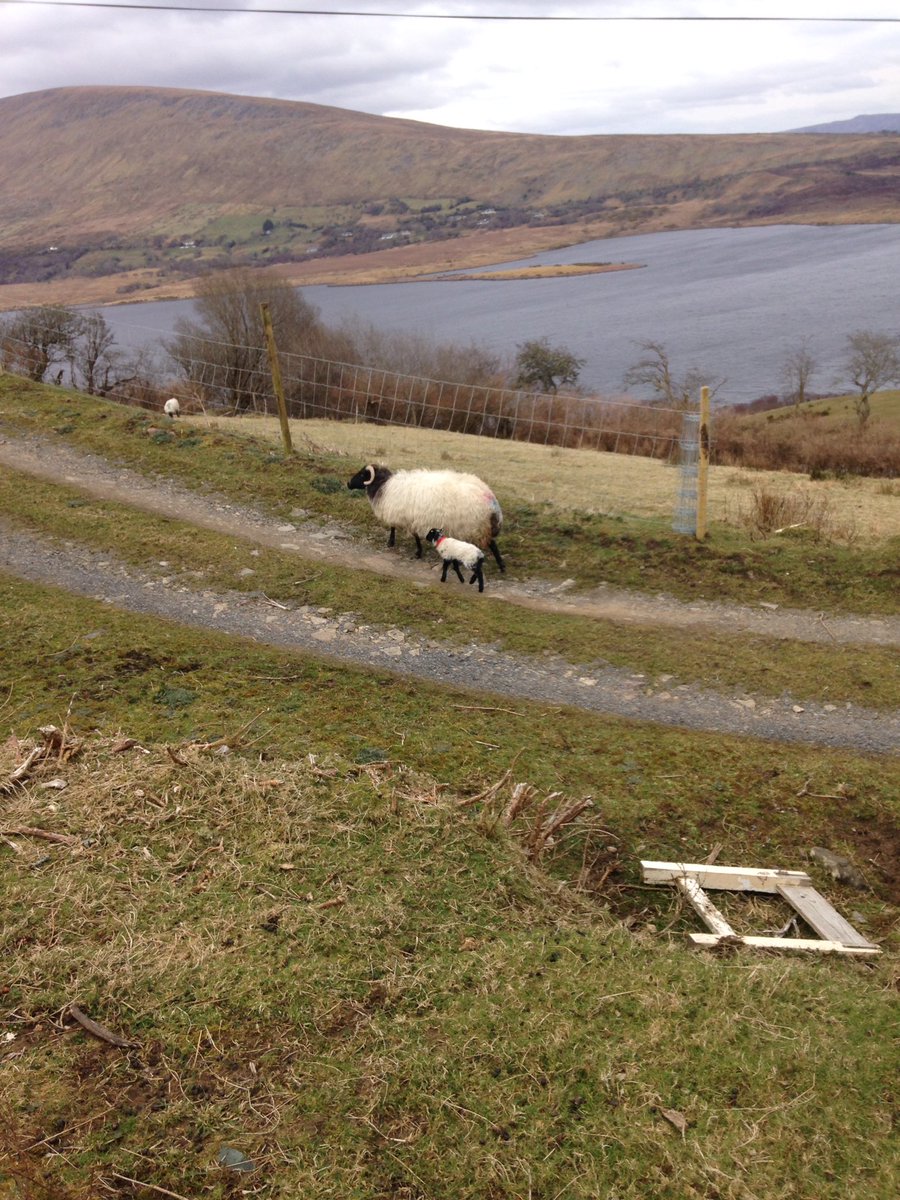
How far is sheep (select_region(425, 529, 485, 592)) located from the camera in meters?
11.4

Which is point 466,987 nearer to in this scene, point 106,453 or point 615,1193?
point 615,1193

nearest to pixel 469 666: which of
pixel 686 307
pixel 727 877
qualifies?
pixel 727 877

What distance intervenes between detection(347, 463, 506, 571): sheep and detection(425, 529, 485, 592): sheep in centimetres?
29

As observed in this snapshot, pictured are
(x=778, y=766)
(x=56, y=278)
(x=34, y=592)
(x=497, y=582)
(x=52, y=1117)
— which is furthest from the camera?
(x=56, y=278)

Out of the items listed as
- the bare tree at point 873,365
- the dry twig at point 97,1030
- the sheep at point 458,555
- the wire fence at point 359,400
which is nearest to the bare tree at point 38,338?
the wire fence at point 359,400

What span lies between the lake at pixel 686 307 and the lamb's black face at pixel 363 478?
28732mm

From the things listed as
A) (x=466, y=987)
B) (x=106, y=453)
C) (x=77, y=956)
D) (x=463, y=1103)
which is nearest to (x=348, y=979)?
(x=466, y=987)

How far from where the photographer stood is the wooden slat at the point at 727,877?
6.20 meters

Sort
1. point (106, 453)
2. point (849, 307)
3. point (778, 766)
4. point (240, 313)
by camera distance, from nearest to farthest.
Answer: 1. point (778, 766)
2. point (106, 453)
3. point (240, 313)
4. point (849, 307)

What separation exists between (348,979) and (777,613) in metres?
8.25

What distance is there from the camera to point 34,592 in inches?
429

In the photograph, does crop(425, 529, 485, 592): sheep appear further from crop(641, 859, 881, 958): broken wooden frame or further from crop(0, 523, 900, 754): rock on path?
crop(641, 859, 881, 958): broken wooden frame

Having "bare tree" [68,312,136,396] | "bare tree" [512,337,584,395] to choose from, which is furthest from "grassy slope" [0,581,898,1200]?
"bare tree" [512,337,584,395]

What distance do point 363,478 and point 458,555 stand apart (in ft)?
8.56
